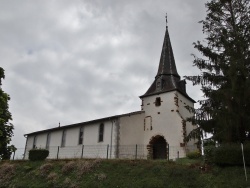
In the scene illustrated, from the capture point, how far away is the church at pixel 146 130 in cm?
2570

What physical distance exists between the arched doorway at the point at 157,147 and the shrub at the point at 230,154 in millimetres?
12318

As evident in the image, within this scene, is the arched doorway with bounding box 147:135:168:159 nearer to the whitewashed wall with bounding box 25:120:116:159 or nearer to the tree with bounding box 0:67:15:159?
the whitewashed wall with bounding box 25:120:116:159

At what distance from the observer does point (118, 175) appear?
17.0m

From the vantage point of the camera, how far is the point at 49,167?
66.3 feet

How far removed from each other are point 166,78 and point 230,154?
1667 cm

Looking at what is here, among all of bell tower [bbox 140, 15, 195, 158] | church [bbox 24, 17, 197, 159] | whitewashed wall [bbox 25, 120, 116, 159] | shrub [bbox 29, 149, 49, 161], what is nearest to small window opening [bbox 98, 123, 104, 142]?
church [bbox 24, 17, 197, 159]

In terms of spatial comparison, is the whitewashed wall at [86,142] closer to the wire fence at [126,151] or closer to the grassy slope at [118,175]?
the wire fence at [126,151]

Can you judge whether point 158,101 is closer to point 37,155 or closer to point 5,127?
point 37,155

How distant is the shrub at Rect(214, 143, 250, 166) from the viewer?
14.1 meters

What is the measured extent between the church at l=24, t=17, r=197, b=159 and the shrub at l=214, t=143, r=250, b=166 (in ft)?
32.1

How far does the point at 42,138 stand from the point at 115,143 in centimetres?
1314

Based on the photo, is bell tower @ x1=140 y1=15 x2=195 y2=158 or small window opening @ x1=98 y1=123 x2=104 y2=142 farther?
small window opening @ x1=98 y1=123 x2=104 y2=142

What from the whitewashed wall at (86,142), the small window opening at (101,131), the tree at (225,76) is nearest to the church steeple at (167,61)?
the small window opening at (101,131)

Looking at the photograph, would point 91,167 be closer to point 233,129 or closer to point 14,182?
point 14,182
